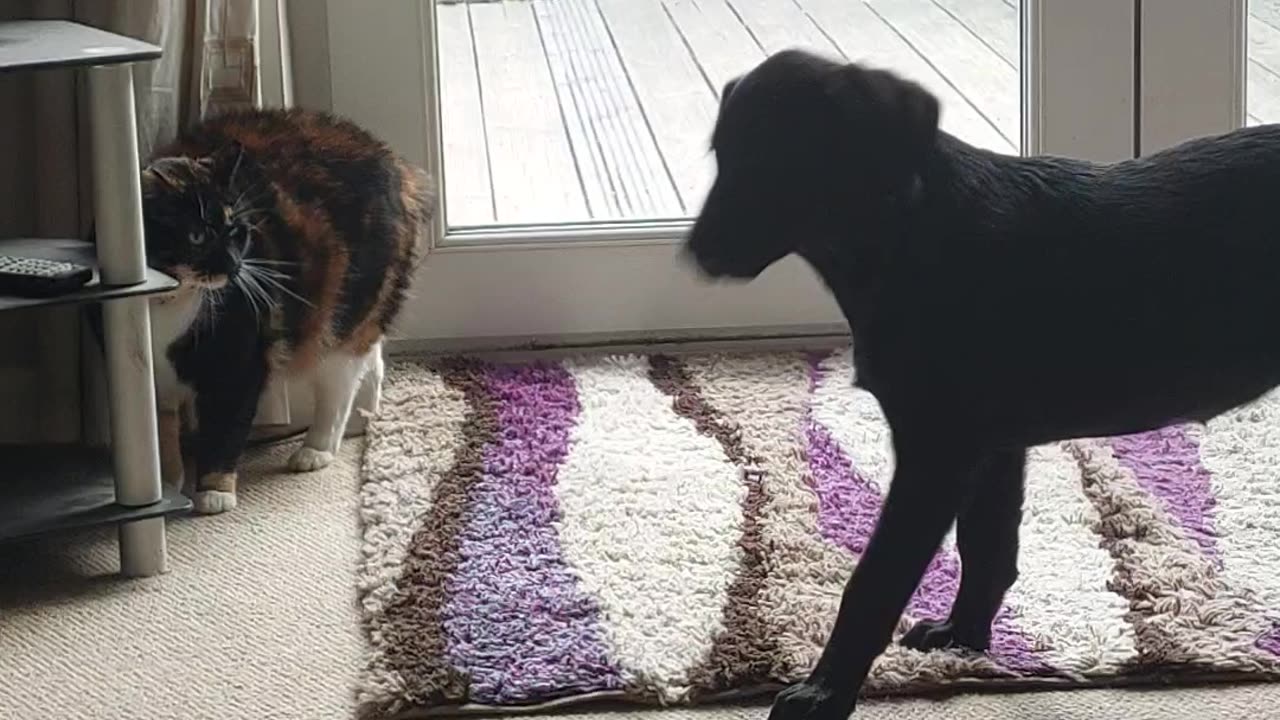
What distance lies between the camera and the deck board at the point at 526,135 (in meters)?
2.63

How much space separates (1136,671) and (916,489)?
37 cm

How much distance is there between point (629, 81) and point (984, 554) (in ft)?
4.01

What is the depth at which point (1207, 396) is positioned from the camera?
1.49 metres

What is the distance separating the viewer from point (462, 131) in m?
2.64

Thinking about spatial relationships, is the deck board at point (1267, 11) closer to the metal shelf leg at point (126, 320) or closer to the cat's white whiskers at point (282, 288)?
the cat's white whiskers at point (282, 288)

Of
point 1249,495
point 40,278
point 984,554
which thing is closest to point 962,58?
point 1249,495

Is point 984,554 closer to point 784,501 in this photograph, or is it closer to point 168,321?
point 784,501

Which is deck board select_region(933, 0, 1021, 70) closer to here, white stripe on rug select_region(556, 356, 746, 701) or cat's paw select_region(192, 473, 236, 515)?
white stripe on rug select_region(556, 356, 746, 701)

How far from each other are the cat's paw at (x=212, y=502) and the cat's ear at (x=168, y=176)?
14.2 inches

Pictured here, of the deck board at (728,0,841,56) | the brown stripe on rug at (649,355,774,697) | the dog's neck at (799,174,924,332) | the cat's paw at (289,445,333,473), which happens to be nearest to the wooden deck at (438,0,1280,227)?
the deck board at (728,0,841,56)

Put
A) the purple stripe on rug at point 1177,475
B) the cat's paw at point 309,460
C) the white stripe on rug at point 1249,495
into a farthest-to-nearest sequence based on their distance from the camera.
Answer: the cat's paw at point 309,460
the purple stripe on rug at point 1177,475
the white stripe on rug at point 1249,495

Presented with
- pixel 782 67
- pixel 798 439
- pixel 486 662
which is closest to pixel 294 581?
pixel 486 662

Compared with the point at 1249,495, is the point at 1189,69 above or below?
above

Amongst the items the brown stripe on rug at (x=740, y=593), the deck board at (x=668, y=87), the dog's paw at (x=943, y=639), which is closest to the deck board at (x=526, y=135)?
the deck board at (x=668, y=87)
